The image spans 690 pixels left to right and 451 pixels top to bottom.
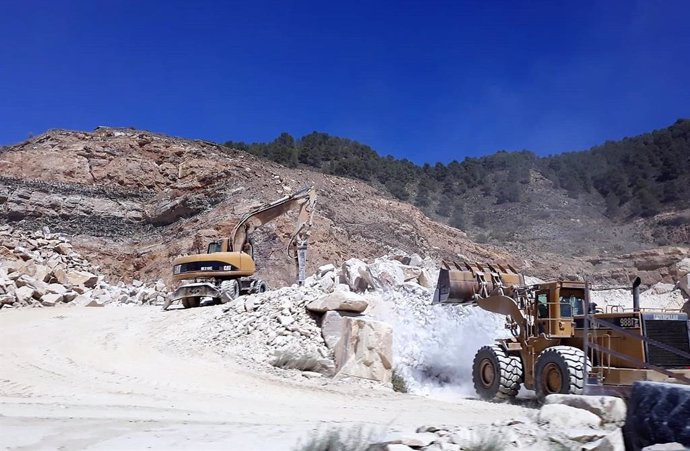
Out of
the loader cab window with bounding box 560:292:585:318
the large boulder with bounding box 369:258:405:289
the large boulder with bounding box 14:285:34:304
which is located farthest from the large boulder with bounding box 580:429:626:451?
the large boulder with bounding box 14:285:34:304

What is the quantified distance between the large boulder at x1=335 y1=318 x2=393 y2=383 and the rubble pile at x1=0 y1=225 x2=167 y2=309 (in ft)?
44.4

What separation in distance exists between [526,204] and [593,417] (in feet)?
185

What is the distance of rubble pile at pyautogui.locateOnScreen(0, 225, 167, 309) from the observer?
21672 millimetres

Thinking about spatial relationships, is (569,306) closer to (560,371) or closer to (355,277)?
(560,371)

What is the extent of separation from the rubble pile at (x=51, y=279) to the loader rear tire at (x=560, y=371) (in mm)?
16751

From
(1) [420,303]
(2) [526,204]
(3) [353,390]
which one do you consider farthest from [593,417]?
(2) [526,204]

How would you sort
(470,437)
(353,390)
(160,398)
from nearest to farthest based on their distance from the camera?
(470,437), (160,398), (353,390)

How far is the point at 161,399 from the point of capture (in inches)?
363

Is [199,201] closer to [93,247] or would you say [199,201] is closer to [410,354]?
[93,247]

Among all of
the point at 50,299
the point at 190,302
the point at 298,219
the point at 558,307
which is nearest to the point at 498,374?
the point at 558,307

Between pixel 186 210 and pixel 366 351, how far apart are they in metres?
22.6

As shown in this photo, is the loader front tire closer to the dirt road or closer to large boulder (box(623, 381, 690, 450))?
the dirt road

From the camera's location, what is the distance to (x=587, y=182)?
220 ft

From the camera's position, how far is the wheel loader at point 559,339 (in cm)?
940
